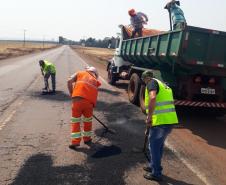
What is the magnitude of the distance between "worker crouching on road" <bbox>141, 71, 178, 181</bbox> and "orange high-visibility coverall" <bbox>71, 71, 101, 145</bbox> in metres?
1.82

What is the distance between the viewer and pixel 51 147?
6848 mm

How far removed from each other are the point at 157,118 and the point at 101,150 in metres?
1.76

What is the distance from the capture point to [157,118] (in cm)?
546

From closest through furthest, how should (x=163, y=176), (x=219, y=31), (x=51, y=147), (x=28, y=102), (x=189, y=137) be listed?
(x=163, y=176)
(x=51, y=147)
(x=189, y=137)
(x=219, y=31)
(x=28, y=102)

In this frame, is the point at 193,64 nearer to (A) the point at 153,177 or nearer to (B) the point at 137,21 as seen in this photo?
(A) the point at 153,177

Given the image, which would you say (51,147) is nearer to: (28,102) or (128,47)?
(28,102)

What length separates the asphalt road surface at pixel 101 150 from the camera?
5.49m

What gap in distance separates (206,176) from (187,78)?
423cm

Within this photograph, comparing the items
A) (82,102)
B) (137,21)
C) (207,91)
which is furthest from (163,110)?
(137,21)

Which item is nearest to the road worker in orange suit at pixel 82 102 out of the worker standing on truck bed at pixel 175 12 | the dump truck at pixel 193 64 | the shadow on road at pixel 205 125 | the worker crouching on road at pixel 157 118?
the worker crouching on road at pixel 157 118

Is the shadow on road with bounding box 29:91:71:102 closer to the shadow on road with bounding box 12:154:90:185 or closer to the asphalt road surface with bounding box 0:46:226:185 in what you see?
the asphalt road surface with bounding box 0:46:226:185

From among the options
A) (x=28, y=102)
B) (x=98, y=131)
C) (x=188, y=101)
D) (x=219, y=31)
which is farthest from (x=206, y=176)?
(x=28, y=102)

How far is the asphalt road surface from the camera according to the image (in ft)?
18.0

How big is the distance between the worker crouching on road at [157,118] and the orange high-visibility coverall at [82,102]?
1.82 metres
